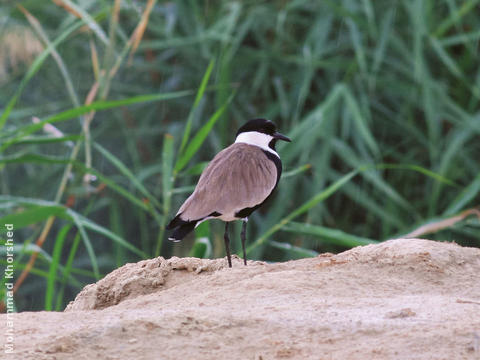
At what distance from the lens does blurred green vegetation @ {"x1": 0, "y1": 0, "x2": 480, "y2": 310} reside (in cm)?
339

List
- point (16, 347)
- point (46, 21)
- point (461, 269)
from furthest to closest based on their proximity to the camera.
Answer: point (46, 21), point (461, 269), point (16, 347)

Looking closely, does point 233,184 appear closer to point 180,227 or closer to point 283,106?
point 180,227

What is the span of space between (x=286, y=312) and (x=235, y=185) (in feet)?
1.58

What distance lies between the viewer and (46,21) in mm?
3969

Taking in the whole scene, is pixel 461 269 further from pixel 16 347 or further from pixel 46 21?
pixel 46 21

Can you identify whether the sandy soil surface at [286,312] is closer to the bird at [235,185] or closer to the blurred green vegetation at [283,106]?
the bird at [235,185]

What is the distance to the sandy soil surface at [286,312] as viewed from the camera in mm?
1280

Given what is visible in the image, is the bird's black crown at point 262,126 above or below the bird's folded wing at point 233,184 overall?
above

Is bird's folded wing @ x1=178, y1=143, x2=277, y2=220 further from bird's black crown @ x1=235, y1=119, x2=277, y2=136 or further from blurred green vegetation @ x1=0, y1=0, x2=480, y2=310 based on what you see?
blurred green vegetation @ x1=0, y1=0, x2=480, y2=310

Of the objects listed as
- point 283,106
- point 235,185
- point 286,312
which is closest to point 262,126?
point 235,185

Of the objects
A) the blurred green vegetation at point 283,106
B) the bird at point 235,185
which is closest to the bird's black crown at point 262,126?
the bird at point 235,185

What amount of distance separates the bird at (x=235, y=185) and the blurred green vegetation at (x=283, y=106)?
4.09ft

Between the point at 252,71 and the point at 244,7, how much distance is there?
30cm

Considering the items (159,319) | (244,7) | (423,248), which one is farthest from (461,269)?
(244,7)
